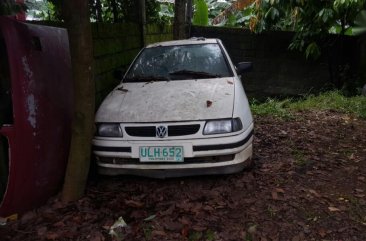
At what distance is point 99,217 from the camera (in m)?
3.58

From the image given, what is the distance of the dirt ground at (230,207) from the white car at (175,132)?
0.21 m

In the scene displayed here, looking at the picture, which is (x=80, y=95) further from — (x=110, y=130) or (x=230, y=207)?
(x=230, y=207)

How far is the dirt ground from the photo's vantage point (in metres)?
3.30

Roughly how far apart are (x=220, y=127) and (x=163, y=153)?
58 centimetres

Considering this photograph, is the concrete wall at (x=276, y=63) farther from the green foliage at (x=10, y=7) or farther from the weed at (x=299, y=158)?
the green foliage at (x=10, y=7)

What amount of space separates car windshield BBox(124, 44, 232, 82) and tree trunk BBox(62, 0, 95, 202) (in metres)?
1.37

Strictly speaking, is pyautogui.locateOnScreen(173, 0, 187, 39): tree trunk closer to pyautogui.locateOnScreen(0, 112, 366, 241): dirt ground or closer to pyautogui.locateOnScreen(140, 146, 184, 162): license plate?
pyautogui.locateOnScreen(0, 112, 366, 241): dirt ground

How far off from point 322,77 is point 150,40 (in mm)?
4156

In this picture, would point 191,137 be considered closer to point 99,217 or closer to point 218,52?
point 99,217

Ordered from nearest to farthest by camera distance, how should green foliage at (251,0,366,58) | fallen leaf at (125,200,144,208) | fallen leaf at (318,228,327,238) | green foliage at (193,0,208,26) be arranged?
fallen leaf at (318,228,327,238), fallen leaf at (125,200,144,208), green foliage at (251,0,366,58), green foliage at (193,0,208,26)

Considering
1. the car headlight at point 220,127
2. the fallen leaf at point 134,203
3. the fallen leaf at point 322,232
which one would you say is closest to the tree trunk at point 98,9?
the car headlight at point 220,127

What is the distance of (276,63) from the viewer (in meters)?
10.1

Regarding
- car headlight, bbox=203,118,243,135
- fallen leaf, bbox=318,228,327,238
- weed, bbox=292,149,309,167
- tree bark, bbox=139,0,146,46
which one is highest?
tree bark, bbox=139,0,146,46

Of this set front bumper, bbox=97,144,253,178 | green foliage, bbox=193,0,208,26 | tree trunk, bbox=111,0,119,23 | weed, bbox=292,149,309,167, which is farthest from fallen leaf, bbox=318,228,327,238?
green foliage, bbox=193,0,208,26
